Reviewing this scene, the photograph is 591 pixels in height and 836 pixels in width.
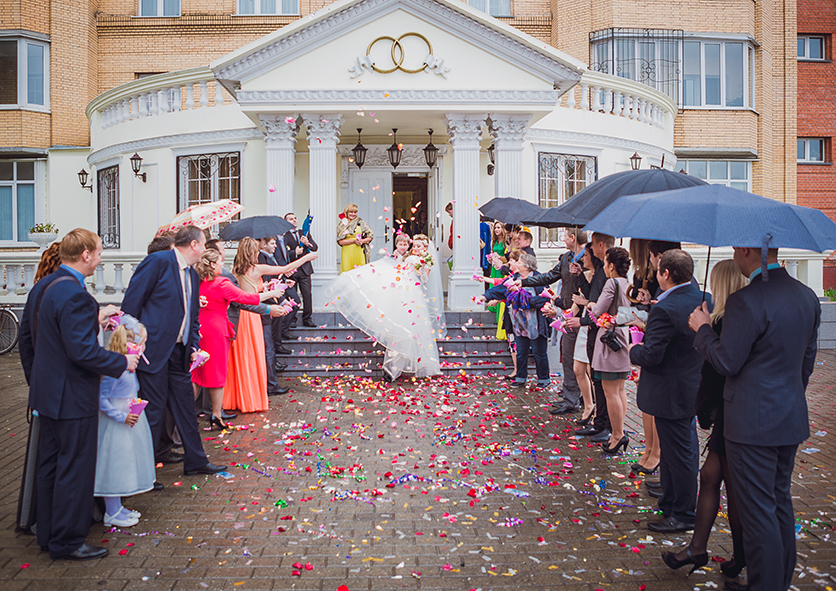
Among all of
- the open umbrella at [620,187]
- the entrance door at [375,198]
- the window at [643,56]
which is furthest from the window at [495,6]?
the open umbrella at [620,187]

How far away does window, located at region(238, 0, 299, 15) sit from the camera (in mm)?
21609

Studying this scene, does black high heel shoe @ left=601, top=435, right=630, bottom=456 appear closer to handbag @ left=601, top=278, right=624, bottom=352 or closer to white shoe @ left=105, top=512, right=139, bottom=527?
handbag @ left=601, top=278, right=624, bottom=352

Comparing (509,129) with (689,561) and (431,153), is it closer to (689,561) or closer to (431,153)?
(431,153)

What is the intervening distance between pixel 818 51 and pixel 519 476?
26.2m

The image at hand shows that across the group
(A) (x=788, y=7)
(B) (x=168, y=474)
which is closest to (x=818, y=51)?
(A) (x=788, y=7)

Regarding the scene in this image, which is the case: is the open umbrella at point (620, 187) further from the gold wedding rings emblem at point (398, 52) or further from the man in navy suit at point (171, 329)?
the gold wedding rings emblem at point (398, 52)

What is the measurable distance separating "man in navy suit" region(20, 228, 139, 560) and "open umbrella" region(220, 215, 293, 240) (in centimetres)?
470

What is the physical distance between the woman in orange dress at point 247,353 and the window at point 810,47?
2504 cm

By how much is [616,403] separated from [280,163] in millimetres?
9336

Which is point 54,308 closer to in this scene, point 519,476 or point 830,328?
point 519,476

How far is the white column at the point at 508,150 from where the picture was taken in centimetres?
1321

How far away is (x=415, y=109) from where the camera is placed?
12.9m

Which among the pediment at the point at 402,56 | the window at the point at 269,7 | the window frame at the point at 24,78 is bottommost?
the pediment at the point at 402,56

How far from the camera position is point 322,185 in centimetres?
1299
